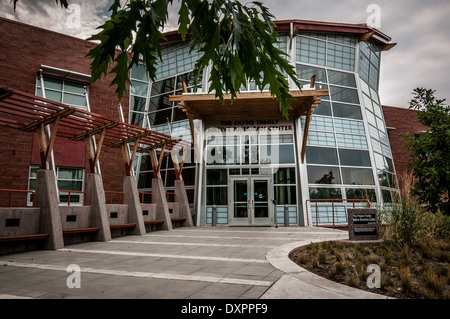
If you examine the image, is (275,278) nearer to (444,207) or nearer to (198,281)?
(198,281)

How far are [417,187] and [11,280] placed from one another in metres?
9.21

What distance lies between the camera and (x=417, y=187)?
7.90 meters

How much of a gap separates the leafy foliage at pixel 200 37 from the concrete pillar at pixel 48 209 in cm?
743

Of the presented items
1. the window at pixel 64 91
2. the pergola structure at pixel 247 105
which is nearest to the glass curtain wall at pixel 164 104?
the pergola structure at pixel 247 105

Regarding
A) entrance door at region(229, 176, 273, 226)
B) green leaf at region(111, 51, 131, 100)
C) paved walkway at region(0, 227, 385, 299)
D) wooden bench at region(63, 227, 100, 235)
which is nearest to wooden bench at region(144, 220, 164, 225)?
wooden bench at region(63, 227, 100, 235)

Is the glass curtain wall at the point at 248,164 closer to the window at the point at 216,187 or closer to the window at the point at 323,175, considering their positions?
the window at the point at 216,187

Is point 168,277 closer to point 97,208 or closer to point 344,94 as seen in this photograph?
point 97,208

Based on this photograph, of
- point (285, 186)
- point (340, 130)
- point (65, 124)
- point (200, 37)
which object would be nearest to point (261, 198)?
point (285, 186)

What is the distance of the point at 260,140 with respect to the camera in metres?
17.0

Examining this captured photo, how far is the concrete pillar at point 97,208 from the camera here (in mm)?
10109

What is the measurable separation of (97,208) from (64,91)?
1043 cm

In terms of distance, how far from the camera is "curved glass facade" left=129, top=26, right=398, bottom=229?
16.0 m

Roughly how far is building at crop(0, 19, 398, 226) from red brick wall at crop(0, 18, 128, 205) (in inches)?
2.1
